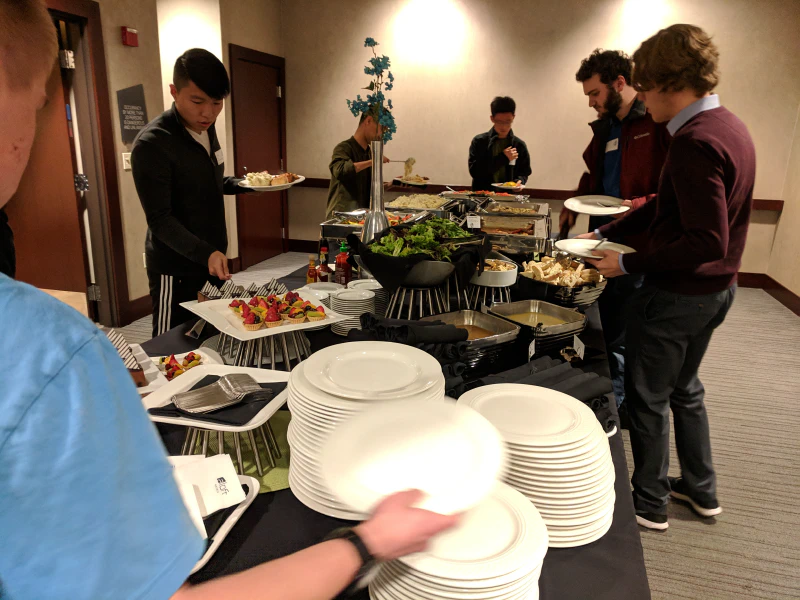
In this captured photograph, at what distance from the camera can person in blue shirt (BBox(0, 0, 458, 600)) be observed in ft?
1.22

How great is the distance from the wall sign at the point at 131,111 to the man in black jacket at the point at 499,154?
111 inches

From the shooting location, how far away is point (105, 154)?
3771 mm

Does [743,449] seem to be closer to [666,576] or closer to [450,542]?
[666,576]

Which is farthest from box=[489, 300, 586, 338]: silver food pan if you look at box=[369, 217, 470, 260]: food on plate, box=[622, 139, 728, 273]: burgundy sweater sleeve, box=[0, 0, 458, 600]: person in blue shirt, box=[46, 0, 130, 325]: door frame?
box=[46, 0, 130, 325]: door frame

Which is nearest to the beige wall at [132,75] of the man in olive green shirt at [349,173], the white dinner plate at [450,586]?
the man in olive green shirt at [349,173]

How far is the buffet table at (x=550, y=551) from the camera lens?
0.84 metres

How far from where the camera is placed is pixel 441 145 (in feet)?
19.9

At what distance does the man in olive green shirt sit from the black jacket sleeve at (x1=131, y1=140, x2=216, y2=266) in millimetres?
1642

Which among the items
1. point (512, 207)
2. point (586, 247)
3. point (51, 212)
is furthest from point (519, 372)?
point (51, 212)

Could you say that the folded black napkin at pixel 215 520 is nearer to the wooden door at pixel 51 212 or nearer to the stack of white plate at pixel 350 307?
the stack of white plate at pixel 350 307

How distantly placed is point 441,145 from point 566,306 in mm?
4506

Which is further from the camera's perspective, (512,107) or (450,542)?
(512,107)

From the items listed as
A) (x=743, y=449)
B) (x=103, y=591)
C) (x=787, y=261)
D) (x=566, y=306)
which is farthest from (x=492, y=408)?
(x=787, y=261)

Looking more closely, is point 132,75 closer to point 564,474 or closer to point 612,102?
point 612,102
